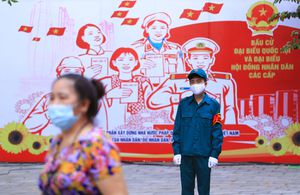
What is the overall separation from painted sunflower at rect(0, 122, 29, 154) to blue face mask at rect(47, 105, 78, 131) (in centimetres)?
999

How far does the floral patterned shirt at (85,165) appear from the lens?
3109mm

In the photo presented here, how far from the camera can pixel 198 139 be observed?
6.96m

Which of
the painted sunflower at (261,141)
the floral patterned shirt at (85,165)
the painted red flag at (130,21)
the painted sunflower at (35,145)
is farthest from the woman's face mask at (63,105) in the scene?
the painted sunflower at (35,145)

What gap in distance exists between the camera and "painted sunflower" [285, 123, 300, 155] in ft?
41.2

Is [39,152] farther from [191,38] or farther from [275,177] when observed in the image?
[275,177]

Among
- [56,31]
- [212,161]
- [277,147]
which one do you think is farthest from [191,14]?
[212,161]

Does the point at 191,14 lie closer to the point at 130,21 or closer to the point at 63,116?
the point at 130,21

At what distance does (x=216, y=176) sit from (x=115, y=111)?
2.82 metres

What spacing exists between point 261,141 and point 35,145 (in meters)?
4.93

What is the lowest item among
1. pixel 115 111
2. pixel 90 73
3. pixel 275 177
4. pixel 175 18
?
pixel 275 177

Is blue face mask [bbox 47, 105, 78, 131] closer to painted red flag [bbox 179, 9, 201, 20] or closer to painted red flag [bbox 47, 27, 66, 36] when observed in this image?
painted red flag [bbox 179, 9, 201, 20]

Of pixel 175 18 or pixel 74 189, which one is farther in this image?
pixel 175 18

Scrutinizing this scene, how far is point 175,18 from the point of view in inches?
501

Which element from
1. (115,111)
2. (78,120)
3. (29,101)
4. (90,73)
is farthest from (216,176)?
(78,120)
